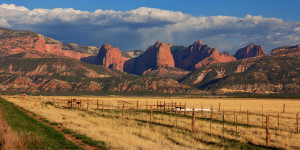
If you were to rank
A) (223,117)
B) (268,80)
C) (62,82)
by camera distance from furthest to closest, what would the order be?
(62,82) < (268,80) < (223,117)

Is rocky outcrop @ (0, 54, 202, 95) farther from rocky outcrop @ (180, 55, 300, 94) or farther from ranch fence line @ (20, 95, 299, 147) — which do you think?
ranch fence line @ (20, 95, 299, 147)

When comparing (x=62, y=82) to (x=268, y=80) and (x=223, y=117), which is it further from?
(x=223, y=117)

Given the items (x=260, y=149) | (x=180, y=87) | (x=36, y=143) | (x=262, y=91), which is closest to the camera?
(x=36, y=143)

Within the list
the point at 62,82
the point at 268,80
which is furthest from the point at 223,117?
the point at 268,80

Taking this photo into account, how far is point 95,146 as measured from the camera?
16438 mm

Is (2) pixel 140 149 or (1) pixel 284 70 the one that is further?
(1) pixel 284 70

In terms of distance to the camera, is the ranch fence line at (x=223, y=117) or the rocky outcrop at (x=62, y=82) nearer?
the ranch fence line at (x=223, y=117)

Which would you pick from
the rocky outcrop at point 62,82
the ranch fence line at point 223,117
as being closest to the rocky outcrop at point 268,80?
the rocky outcrop at point 62,82

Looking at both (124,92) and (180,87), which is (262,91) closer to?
(180,87)

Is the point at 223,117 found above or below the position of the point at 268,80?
below

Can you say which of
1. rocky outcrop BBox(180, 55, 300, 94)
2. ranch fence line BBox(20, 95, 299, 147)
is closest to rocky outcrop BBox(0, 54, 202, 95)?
rocky outcrop BBox(180, 55, 300, 94)

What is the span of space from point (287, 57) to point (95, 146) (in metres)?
204

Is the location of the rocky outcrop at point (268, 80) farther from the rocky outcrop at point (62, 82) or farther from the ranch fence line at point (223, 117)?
the ranch fence line at point (223, 117)

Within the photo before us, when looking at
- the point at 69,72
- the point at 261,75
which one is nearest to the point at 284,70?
the point at 261,75
